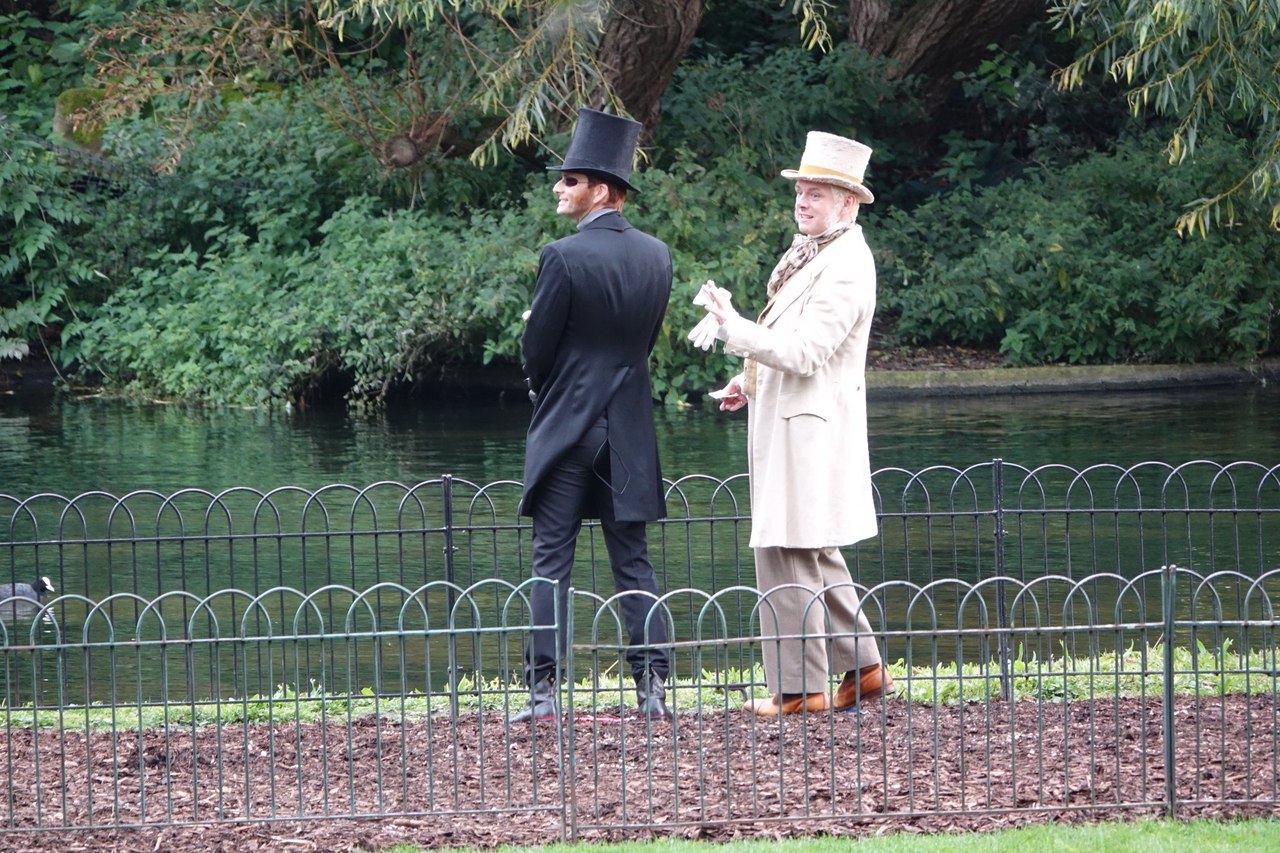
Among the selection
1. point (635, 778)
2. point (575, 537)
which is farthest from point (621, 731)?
point (575, 537)

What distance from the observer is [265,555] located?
30.9ft

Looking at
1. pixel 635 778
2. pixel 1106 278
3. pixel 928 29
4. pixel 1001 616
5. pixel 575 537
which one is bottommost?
pixel 635 778

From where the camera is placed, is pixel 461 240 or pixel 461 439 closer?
pixel 461 439

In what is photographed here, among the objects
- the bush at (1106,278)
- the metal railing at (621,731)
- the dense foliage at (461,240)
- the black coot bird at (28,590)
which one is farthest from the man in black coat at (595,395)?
the bush at (1106,278)

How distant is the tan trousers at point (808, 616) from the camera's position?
5.17 m

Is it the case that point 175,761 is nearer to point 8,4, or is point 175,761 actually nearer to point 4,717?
point 4,717

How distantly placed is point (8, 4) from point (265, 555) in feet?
48.3

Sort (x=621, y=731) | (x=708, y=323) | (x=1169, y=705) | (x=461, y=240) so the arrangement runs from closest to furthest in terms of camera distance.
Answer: (x=1169, y=705), (x=621, y=731), (x=708, y=323), (x=461, y=240)

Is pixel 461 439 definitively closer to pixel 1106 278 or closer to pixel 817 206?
pixel 1106 278

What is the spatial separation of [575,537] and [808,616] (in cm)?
75

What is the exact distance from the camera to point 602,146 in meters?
5.18

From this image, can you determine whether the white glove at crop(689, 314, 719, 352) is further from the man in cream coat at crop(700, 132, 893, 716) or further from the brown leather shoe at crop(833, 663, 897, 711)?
the brown leather shoe at crop(833, 663, 897, 711)

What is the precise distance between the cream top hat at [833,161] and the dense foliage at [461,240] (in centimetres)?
1069

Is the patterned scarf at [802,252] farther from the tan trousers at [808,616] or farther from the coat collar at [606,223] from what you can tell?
the tan trousers at [808,616]
